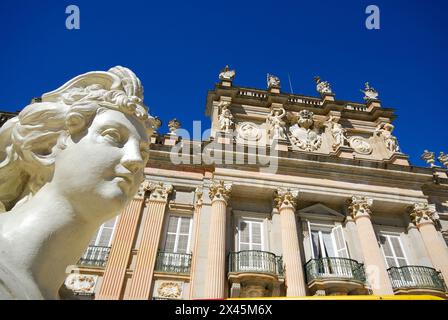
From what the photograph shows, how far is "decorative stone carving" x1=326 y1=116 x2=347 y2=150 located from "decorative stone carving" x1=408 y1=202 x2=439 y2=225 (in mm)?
4225

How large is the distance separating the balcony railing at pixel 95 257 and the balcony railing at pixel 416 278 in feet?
33.8

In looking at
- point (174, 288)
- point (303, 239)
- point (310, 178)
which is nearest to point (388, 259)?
point (303, 239)

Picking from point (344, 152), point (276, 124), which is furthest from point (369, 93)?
point (276, 124)

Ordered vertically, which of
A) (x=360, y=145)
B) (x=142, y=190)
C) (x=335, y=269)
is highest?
(x=360, y=145)

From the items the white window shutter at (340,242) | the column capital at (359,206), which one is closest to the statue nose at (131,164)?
the white window shutter at (340,242)

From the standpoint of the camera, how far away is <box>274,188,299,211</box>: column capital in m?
12.2

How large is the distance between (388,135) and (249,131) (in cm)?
749

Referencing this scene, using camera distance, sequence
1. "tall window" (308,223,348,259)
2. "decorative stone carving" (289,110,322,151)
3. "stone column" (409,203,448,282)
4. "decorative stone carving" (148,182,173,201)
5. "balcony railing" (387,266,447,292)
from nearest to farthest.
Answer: "balcony railing" (387,266,447,292) < "stone column" (409,203,448,282) < "tall window" (308,223,348,259) < "decorative stone carving" (148,182,173,201) < "decorative stone carving" (289,110,322,151)

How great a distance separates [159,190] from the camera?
12.3 meters

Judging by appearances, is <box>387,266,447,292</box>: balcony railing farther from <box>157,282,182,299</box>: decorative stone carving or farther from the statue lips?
the statue lips

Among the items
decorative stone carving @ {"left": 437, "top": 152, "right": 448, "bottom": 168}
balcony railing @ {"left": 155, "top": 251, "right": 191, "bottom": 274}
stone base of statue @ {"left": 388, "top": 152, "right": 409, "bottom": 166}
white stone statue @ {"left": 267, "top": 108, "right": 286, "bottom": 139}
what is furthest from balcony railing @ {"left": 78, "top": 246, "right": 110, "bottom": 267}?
decorative stone carving @ {"left": 437, "top": 152, "right": 448, "bottom": 168}

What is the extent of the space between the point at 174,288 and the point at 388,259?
28.2 ft

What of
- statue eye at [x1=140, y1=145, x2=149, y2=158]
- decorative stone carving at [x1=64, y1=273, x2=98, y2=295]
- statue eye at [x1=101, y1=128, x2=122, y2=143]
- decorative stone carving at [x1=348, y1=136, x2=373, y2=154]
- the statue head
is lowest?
statue eye at [x1=101, y1=128, x2=122, y2=143]

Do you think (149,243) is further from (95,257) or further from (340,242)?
(340,242)
